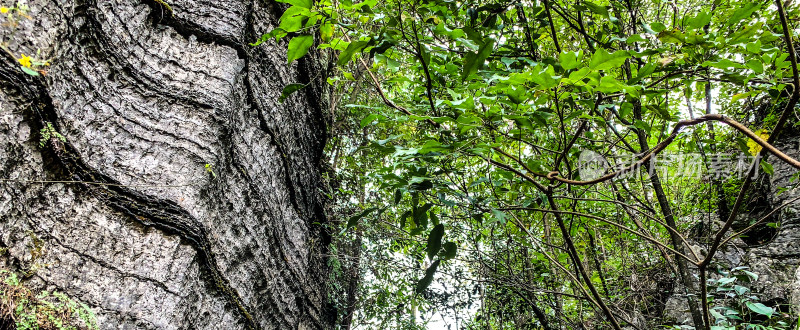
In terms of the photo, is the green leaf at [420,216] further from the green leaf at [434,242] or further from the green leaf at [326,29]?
the green leaf at [326,29]

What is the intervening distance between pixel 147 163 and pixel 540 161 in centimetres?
162

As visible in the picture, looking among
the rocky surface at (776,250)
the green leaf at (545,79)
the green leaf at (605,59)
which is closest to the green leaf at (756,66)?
the green leaf at (605,59)

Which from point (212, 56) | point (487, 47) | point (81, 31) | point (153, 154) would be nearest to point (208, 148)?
point (153, 154)

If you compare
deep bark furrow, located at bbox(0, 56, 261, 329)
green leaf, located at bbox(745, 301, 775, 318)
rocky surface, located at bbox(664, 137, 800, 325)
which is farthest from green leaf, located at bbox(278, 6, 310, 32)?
rocky surface, located at bbox(664, 137, 800, 325)

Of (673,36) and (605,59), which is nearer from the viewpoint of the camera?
(605,59)

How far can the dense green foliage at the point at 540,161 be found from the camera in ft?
4.49

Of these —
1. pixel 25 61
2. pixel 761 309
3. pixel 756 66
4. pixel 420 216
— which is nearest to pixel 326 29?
pixel 420 216

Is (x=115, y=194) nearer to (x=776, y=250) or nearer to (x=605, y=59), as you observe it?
(x=605, y=59)

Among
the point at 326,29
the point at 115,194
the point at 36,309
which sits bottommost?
the point at 36,309

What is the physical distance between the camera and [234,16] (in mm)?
1791

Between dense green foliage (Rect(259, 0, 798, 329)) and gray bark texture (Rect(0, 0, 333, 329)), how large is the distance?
0.53 metres

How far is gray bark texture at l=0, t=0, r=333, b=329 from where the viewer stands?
3.63 feet

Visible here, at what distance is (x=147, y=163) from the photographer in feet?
4.40

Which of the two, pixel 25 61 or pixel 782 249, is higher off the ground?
pixel 782 249
